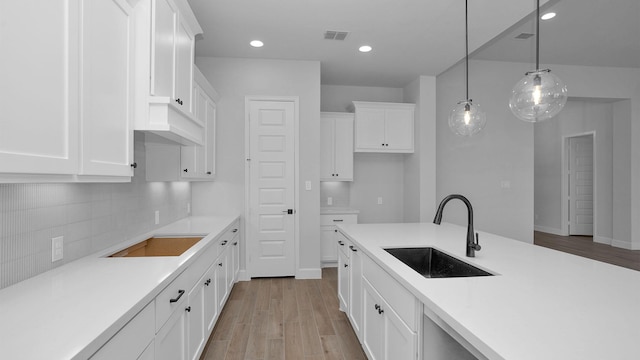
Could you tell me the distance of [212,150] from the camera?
146 inches

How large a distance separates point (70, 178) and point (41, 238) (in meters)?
0.47

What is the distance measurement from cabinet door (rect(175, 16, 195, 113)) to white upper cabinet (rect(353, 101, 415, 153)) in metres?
2.76

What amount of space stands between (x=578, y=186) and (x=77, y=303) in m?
8.99

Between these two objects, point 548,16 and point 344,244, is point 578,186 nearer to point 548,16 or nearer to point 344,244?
point 548,16

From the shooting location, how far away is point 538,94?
207cm

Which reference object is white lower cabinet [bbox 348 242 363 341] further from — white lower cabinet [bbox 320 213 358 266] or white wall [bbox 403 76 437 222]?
white wall [bbox 403 76 437 222]

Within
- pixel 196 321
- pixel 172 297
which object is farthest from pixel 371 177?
pixel 172 297

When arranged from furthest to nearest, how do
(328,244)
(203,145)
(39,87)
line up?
(328,244) < (203,145) < (39,87)

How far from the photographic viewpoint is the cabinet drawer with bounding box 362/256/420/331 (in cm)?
128

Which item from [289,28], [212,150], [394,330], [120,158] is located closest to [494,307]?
[394,330]

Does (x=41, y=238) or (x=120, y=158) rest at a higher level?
(x=120, y=158)

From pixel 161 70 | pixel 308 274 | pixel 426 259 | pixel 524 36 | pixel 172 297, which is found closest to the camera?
pixel 172 297

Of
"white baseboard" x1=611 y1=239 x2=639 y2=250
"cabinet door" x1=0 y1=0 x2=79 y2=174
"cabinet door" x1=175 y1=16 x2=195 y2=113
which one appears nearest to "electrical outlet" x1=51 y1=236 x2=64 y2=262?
"cabinet door" x1=0 y1=0 x2=79 y2=174

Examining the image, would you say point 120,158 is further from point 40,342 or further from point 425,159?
point 425,159
